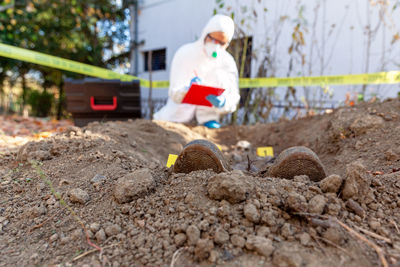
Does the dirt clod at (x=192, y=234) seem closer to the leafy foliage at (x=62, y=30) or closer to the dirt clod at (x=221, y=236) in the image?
the dirt clod at (x=221, y=236)

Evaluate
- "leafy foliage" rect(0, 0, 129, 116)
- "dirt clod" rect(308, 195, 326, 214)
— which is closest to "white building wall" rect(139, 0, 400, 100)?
"leafy foliage" rect(0, 0, 129, 116)

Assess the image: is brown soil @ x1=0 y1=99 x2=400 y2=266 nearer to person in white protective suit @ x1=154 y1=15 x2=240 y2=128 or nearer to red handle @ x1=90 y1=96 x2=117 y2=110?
person in white protective suit @ x1=154 y1=15 x2=240 y2=128

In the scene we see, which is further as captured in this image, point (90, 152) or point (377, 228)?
point (90, 152)

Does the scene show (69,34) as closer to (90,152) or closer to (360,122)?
(90,152)

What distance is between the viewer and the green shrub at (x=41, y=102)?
8044 millimetres

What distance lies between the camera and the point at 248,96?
4.65m

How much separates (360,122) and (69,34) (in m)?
7.39

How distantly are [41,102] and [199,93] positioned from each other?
6.90m

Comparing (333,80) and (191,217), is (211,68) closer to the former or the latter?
(333,80)

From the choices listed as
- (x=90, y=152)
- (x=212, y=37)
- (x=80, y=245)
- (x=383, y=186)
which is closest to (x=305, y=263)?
(x=383, y=186)

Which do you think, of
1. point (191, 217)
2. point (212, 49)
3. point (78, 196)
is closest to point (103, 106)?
point (212, 49)

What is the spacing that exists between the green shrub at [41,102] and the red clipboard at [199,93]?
6619mm

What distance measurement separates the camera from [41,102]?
809 cm

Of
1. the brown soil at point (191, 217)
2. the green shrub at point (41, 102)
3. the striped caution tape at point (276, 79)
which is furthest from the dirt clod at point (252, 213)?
the green shrub at point (41, 102)
